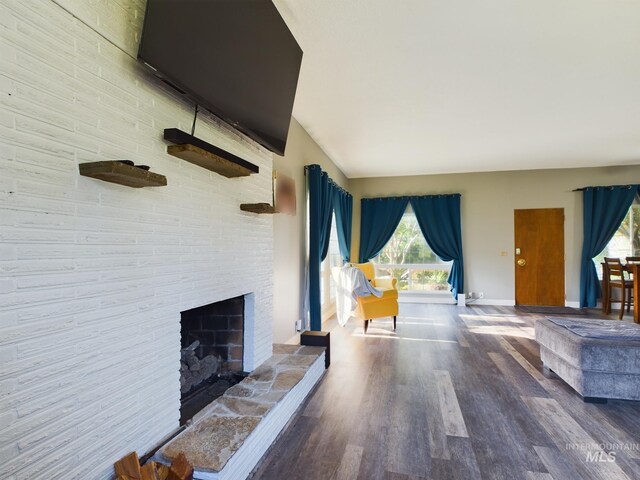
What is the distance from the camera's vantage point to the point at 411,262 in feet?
22.3

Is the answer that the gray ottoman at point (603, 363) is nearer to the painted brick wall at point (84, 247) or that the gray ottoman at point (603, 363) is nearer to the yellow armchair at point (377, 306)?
the yellow armchair at point (377, 306)

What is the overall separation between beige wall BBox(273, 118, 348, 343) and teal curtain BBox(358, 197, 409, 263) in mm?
2710

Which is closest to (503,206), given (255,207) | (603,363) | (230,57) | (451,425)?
(603,363)

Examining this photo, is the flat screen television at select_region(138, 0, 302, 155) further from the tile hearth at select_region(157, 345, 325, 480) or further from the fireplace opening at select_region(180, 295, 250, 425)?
the tile hearth at select_region(157, 345, 325, 480)

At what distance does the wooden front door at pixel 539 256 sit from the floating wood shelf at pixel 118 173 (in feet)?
21.9

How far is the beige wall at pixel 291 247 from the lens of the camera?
340 centimetres

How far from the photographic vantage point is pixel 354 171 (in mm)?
6434

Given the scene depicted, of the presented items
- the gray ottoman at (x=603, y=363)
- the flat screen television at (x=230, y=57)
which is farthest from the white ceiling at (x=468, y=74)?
the gray ottoman at (x=603, y=363)

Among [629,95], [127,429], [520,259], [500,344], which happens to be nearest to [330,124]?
[629,95]

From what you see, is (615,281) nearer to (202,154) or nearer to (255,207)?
(255,207)

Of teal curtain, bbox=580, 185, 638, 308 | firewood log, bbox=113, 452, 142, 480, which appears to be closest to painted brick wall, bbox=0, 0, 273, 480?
firewood log, bbox=113, 452, 142, 480

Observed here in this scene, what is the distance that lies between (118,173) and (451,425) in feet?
7.46

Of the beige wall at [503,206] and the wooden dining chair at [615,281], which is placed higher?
the beige wall at [503,206]

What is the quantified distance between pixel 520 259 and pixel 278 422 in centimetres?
592
